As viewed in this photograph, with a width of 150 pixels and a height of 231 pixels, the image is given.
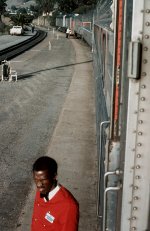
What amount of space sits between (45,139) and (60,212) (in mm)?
8075

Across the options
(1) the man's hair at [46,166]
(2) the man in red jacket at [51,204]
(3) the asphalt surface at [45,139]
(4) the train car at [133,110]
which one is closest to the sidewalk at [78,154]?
(3) the asphalt surface at [45,139]

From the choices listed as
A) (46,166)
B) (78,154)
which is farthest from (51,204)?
(78,154)

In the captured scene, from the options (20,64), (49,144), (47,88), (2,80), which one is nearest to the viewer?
(49,144)

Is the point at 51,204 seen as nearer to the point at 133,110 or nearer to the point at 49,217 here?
the point at 49,217

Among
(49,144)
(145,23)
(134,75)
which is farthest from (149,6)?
(49,144)

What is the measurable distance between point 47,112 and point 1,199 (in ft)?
24.5

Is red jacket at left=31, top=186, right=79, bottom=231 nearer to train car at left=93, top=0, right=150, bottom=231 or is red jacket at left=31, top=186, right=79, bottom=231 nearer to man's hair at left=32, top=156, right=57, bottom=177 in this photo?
man's hair at left=32, top=156, right=57, bottom=177

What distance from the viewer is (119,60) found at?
10.6ft

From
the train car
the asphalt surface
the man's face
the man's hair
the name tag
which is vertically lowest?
the asphalt surface

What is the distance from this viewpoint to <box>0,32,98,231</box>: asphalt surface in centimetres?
726

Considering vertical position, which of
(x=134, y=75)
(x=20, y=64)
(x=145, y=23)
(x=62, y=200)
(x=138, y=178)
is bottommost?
(x=20, y=64)

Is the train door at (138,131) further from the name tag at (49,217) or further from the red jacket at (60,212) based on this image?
the name tag at (49,217)

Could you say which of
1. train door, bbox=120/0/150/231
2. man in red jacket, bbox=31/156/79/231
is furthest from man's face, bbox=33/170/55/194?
train door, bbox=120/0/150/231

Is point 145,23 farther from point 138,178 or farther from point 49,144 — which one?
point 49,144
